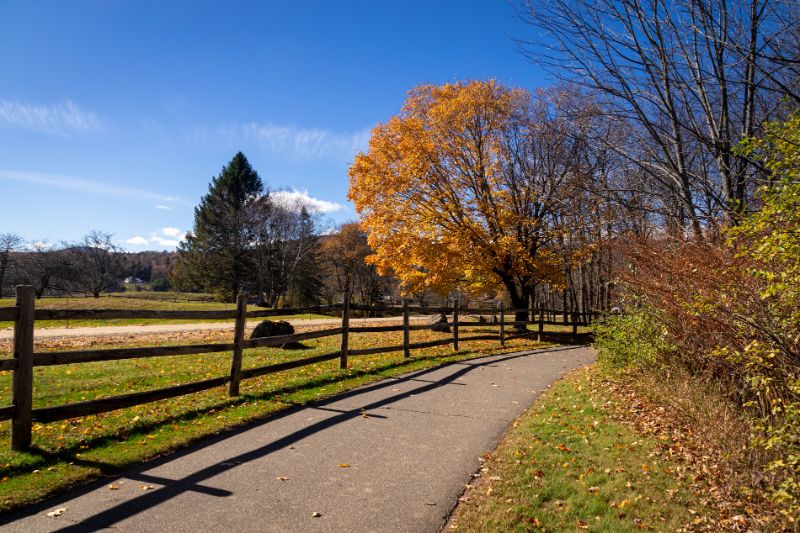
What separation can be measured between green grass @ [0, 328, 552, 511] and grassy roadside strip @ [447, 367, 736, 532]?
11.3ft

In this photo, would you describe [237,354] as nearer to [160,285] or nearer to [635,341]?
[635,341]

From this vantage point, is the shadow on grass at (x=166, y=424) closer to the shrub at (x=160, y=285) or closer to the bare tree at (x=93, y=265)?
the bare tree at (x=93, y=265)

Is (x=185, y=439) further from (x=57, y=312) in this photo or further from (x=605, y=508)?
(x=605, y=508)

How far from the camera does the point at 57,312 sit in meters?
5.98

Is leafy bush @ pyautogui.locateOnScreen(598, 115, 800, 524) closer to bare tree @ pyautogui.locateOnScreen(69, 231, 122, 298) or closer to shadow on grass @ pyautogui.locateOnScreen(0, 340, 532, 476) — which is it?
shadow on grass @ pyautogui.locateOnScreen(0, 340, 532, 476)

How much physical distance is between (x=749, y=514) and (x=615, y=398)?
178 inches

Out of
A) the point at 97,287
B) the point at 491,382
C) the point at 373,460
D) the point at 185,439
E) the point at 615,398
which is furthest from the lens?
the point at 97,287

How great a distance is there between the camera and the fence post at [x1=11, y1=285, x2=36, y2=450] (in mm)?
5102

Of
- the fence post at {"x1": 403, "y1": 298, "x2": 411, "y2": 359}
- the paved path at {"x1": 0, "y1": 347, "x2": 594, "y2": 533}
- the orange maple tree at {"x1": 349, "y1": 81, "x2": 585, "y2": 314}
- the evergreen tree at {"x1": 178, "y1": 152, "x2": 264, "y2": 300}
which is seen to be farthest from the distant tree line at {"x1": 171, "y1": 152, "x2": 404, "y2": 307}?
the paved path at {"x1": 0, "y1": 347, "x2": 594, "y2": 533}

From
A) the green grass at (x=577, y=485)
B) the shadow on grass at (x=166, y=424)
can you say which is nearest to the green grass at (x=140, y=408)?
the shadow on grass at (x=166, y=424)

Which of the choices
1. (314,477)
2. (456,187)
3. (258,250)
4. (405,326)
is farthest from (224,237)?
(314,477)

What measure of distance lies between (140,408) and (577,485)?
20.7ft

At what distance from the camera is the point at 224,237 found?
52.9 meters

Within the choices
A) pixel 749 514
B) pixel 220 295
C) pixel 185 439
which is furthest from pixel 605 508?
pixel 220 295
